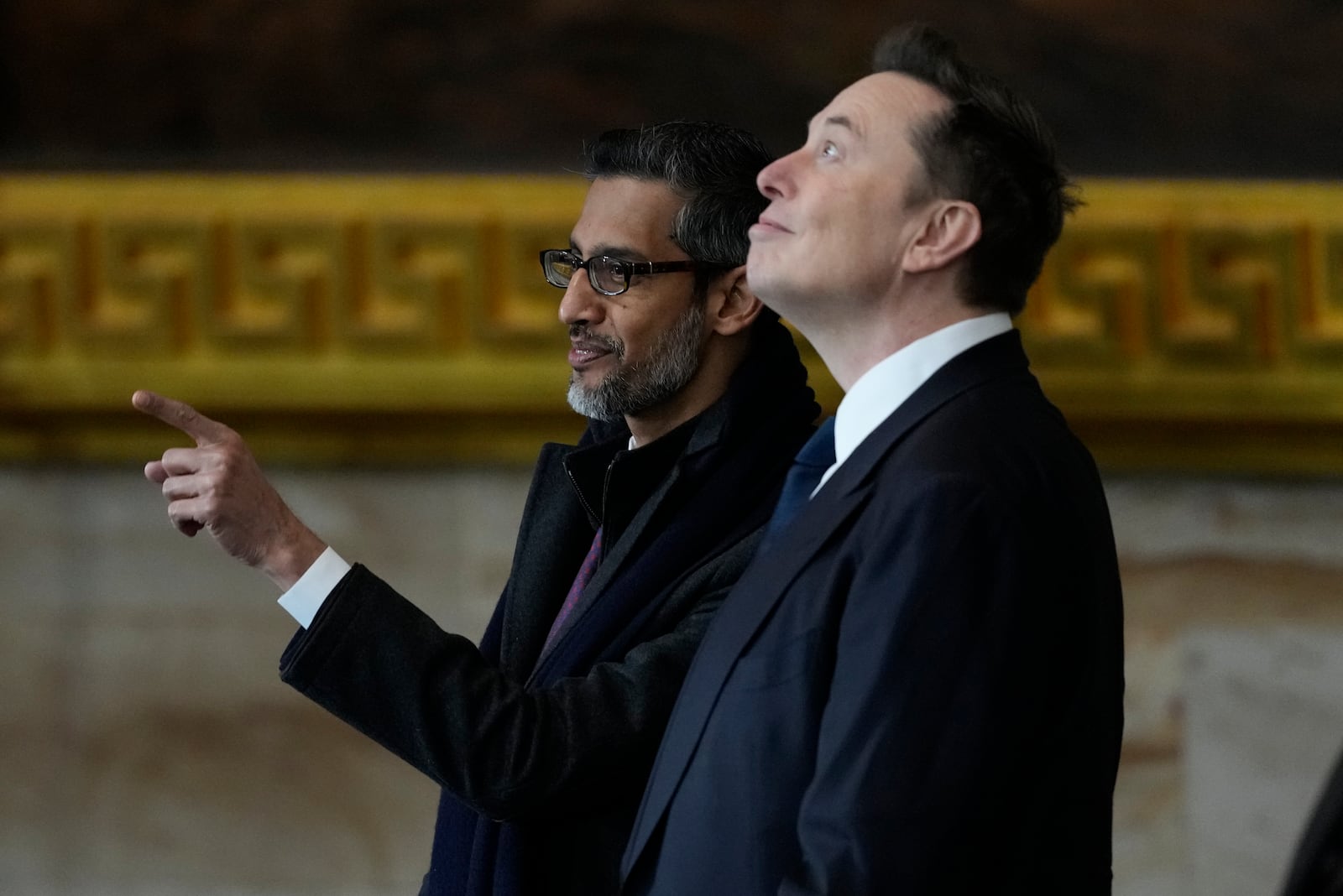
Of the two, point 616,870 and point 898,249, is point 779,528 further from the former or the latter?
point 616,870

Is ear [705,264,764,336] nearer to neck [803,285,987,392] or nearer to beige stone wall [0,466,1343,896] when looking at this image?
neck [803,285,987,392]

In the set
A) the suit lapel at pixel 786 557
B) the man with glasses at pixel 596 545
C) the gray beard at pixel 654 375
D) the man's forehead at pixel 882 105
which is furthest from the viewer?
the gray beard at pixel 654 375

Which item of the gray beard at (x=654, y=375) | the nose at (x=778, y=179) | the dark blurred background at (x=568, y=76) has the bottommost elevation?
the gray beard at (x=654, y=375)

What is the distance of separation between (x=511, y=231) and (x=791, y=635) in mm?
2187

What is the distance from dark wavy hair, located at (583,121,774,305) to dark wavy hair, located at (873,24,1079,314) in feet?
1.26

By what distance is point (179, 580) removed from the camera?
3514 mm

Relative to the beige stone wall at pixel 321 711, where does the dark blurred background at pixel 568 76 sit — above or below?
above

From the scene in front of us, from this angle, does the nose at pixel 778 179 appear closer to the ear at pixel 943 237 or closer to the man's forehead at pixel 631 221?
the ear at pixel 943 237

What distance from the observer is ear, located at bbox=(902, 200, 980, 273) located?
1404 mm

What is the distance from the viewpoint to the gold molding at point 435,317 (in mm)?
3295

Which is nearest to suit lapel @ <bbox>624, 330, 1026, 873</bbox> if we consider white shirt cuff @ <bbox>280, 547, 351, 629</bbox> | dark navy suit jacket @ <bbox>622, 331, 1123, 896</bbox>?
dark navy suit jacket @ <bbox>622, 331, 1123, 896</bbox>

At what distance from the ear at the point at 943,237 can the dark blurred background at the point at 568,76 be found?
2.04 meters

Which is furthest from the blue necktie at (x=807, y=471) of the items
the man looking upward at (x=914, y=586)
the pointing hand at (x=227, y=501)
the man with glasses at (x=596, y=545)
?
the pointing hand at (x=227, y=501)

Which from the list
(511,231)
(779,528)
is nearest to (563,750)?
(779,528)
